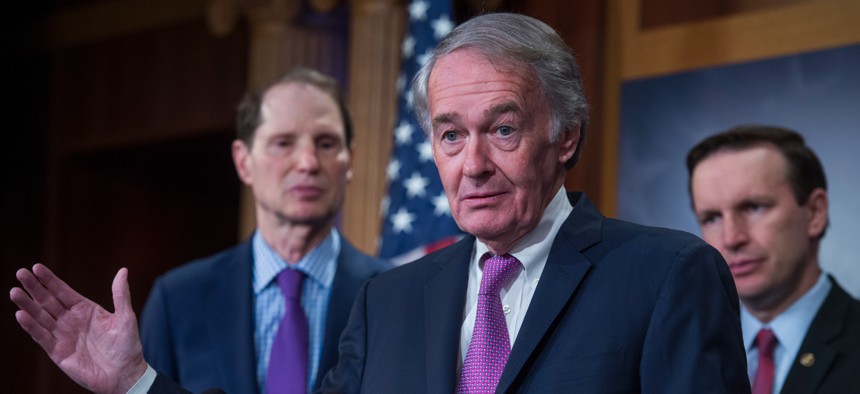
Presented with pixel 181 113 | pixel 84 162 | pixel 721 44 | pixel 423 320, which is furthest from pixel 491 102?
pixel 84 162

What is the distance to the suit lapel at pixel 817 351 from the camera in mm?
3273

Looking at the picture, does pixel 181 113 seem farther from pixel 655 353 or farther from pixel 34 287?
pixel 655 353

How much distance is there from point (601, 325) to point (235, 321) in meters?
1.63

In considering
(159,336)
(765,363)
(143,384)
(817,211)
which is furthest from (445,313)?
(817,211)

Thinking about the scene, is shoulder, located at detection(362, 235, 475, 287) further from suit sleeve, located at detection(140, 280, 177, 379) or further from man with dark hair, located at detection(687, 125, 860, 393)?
man with dark hair, located at detection(687, 125, 860, 393)

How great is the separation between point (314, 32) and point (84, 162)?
2581mm

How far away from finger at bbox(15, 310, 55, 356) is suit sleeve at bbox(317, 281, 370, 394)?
543 mm

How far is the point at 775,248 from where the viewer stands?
359 centimetres

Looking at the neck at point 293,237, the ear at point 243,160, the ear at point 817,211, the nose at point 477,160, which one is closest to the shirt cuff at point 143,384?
the nose at point 477,160

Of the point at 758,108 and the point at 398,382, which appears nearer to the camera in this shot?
the point at 398,382

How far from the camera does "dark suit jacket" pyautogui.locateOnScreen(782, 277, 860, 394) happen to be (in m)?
3.23

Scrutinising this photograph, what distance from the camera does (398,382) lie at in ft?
7.30

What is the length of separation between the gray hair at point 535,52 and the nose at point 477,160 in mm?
152

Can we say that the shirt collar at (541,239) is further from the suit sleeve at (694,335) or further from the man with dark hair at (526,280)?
the suit sleeve at (694,335)
